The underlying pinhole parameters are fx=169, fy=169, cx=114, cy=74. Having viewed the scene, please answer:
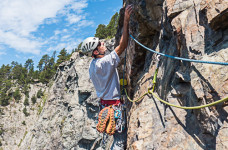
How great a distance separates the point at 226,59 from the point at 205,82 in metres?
0.35

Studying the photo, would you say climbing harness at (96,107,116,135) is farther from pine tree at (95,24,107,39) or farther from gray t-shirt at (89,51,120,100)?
pine tree at (95,24,107,39)

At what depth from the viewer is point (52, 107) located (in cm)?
4294

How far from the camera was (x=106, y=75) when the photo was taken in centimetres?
411

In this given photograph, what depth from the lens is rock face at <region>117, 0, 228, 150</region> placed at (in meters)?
1.97

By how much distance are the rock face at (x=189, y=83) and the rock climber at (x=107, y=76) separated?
0.57 metres

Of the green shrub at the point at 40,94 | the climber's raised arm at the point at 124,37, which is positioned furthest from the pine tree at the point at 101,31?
the climber's raised arm at the point at 124,37

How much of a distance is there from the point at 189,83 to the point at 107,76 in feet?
6.55

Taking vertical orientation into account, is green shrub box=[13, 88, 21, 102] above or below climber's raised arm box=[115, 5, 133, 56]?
above

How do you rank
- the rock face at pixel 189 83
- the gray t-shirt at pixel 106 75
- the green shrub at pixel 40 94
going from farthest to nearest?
the green shrub at pixel 40 94, the gray t-shirt at pixel 106 75, the rock face at pixel 189 83

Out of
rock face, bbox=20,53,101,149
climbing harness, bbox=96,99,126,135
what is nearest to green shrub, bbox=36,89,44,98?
rock face, bbox=20,53,101,149

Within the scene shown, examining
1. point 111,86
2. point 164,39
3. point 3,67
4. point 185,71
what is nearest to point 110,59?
point 111,86

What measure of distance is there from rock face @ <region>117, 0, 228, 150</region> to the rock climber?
572 millimetres

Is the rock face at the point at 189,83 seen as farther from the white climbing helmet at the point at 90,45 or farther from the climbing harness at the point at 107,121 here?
the white climbing helmet at the point at 90,45

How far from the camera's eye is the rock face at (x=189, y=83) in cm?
197
